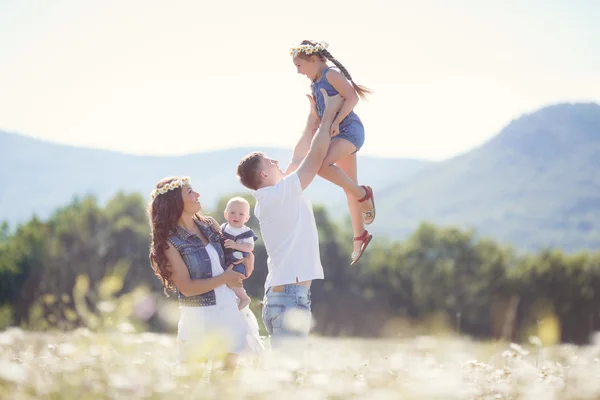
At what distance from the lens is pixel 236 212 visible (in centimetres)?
562

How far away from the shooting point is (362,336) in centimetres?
6350

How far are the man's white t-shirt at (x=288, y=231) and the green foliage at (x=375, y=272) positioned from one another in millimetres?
49372

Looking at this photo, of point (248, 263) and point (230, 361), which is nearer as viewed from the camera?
point (230, 361)

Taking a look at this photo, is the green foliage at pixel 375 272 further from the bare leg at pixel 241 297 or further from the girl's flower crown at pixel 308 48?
the bare leg at pixel 241 297

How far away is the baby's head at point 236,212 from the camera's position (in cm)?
561

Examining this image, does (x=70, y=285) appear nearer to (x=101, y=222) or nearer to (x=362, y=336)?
(x=101, y=222)

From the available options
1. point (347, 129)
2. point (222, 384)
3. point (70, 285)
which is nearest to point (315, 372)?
point (222, 384)

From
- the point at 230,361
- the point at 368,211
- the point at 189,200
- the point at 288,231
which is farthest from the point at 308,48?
the point at 230,361

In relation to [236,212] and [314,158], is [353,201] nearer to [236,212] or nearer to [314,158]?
[236,212]

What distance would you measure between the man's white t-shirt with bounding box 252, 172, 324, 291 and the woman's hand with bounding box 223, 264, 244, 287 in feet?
1.15

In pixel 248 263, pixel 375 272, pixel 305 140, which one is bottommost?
pixel 375 272

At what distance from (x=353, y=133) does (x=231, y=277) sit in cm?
223

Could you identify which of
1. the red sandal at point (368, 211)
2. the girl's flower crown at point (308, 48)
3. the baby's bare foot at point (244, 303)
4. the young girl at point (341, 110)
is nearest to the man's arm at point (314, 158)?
the baby's bare foot at point (244, 303)

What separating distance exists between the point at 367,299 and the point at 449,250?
366 inches
